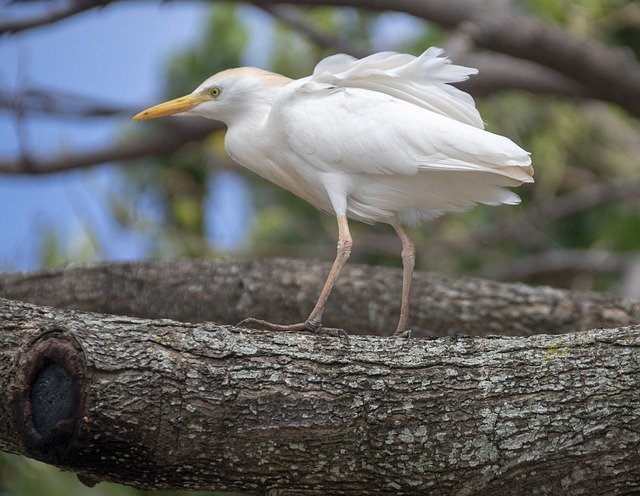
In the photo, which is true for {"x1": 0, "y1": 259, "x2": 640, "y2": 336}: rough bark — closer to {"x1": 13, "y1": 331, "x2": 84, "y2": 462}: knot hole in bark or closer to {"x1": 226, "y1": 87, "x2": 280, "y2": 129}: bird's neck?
{"x1": 226, "y1": 87, "x2": 280, "y2": 129}: bird's neck

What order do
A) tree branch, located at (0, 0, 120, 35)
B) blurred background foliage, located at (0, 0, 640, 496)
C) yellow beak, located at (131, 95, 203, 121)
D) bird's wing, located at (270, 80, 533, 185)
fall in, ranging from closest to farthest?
bird's wing, located at (270, 80, 533, 185) < yellow beak, located at (131, 95, 203, 121) < tree branch, located at (0, 0, 120, 35) < blurred background foliage, located at (0, 0, 640, 496)

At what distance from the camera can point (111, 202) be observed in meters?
7.58

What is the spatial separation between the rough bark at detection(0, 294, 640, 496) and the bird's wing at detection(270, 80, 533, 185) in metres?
0.82

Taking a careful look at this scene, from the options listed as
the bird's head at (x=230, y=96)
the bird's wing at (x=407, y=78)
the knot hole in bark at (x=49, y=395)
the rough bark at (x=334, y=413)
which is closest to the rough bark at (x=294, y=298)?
the bird's head at (x=230, y=96)

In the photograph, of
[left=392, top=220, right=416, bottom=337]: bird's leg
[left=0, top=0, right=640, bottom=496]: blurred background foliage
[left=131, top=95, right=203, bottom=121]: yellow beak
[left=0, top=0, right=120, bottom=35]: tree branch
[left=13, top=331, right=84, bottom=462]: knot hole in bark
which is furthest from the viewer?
[left=0, top=0, right=640, bottom=496]: blurred background foliage

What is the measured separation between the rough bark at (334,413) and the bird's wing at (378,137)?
82 cm

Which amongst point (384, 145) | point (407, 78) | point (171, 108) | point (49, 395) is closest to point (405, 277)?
point (384, 145)

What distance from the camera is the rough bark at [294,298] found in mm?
4992

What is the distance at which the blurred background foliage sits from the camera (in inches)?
318

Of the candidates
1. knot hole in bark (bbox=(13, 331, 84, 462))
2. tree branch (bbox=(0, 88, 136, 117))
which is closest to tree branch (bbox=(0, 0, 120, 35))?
tree branch (bbox=(0, 88, 136, 117))

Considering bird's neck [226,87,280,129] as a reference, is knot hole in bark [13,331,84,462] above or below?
below

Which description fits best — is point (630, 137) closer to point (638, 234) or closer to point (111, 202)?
point (638, 234)

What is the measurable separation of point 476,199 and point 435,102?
42 cm

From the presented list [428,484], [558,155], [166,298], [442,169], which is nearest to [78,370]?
[428,484]
